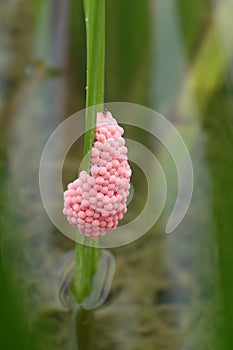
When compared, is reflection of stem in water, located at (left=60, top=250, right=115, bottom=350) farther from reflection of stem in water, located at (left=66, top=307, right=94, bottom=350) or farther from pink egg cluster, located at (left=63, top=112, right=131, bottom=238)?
pink egg cluster, located at (left=63, top=112, right=131, bottom=238)

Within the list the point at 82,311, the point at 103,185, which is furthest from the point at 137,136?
the point at 103,185

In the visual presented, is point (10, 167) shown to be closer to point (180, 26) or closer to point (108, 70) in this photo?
point (108, 70)

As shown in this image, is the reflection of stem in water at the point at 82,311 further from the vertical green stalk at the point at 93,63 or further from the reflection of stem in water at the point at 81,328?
the vertical green stalk at the point at 93,63

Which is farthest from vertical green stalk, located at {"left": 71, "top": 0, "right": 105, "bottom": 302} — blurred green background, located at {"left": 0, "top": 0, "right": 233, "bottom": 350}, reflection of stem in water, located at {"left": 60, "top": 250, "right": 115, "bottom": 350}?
reflection of stem in water, located at {"left": 60, "top": 250, "right": 115, "bottom": 350}

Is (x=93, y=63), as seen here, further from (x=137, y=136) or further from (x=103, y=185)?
(x=137, y=136)

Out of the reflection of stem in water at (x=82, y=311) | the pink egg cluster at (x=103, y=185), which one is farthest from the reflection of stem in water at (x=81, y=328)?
the pink egg cluster at (x=103, y=185)
